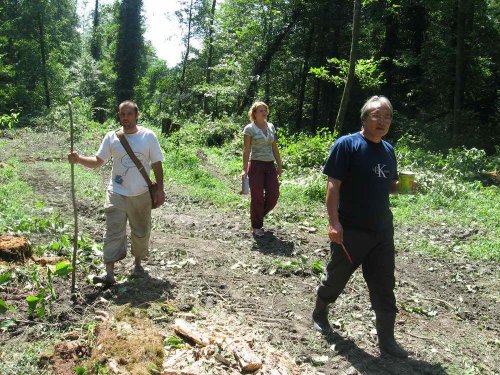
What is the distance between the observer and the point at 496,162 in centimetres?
1297

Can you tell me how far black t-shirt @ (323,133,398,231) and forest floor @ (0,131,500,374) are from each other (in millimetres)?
1090

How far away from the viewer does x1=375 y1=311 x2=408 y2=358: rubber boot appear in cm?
369

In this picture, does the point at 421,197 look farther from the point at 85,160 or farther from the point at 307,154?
the point at 85,160

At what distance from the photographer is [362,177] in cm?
353

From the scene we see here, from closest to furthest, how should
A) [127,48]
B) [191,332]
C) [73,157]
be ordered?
[191,332], [73,157], [127,48]

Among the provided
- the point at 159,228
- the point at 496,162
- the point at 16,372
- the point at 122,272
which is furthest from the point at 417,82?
the point at 16,372

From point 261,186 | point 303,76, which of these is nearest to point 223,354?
point 261,186

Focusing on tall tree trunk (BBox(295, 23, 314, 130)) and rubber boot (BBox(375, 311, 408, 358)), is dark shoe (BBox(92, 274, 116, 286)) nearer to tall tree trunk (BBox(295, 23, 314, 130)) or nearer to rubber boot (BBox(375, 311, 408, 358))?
rubber boot (BBox(375, 311, 408, 358))

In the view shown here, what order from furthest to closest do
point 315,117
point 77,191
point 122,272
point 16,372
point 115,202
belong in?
point 315,117 < point 77,191 < point 122,272 < point 115,202 < point 16,372

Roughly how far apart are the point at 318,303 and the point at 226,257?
6.68 feet

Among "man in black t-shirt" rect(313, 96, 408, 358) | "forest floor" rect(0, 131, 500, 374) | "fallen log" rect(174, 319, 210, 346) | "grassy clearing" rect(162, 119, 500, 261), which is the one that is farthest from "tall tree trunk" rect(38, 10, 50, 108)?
"man in black t-shirt" rect(313, 96, 408, 358)

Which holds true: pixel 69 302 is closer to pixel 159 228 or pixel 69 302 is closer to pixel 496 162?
pixel 159 228

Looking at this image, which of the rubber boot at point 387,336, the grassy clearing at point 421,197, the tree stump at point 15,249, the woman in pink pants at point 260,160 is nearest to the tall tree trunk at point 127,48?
the grassy clearing at point 421,197

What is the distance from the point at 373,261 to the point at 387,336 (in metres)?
0.61
